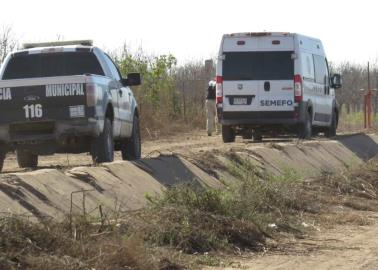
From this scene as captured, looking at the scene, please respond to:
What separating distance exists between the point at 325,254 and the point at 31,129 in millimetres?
5064

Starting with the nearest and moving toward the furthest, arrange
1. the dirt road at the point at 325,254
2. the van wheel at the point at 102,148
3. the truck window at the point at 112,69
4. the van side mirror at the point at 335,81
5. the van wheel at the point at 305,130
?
the dirt road at the point at 325,254 < the van wheel at the point at 102,148 < the truck window at the point at 112,69 < the van wheel at the point at 305,130 < the van side mirror at the point at 335,81

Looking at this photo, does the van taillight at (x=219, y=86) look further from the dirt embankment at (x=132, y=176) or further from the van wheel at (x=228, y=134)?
the dirt embankment at (x=132, y=176)

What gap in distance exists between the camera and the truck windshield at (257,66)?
63.9 feet

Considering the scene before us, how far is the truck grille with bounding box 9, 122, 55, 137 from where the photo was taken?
11.9m

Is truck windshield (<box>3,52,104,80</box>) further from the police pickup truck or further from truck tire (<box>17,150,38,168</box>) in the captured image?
truck tire (<box>17,150,38,168</box>)

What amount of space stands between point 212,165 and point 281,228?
2894 mm

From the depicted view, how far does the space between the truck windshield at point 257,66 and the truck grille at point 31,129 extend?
26.9 ft

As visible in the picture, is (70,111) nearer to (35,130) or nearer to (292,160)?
(35,130)

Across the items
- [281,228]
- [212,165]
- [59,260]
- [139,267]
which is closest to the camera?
[59,260]

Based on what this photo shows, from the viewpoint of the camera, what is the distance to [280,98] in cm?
1962

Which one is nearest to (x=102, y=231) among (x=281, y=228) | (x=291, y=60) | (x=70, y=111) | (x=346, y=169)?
(x=281, y=228)

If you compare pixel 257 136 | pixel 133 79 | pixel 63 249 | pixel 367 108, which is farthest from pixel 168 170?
pixel 367 108

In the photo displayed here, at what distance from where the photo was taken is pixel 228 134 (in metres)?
20.6

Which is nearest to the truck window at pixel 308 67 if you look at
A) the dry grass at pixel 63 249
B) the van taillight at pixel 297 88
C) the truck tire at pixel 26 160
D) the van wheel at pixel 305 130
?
the van taillight at pixel 297 88
